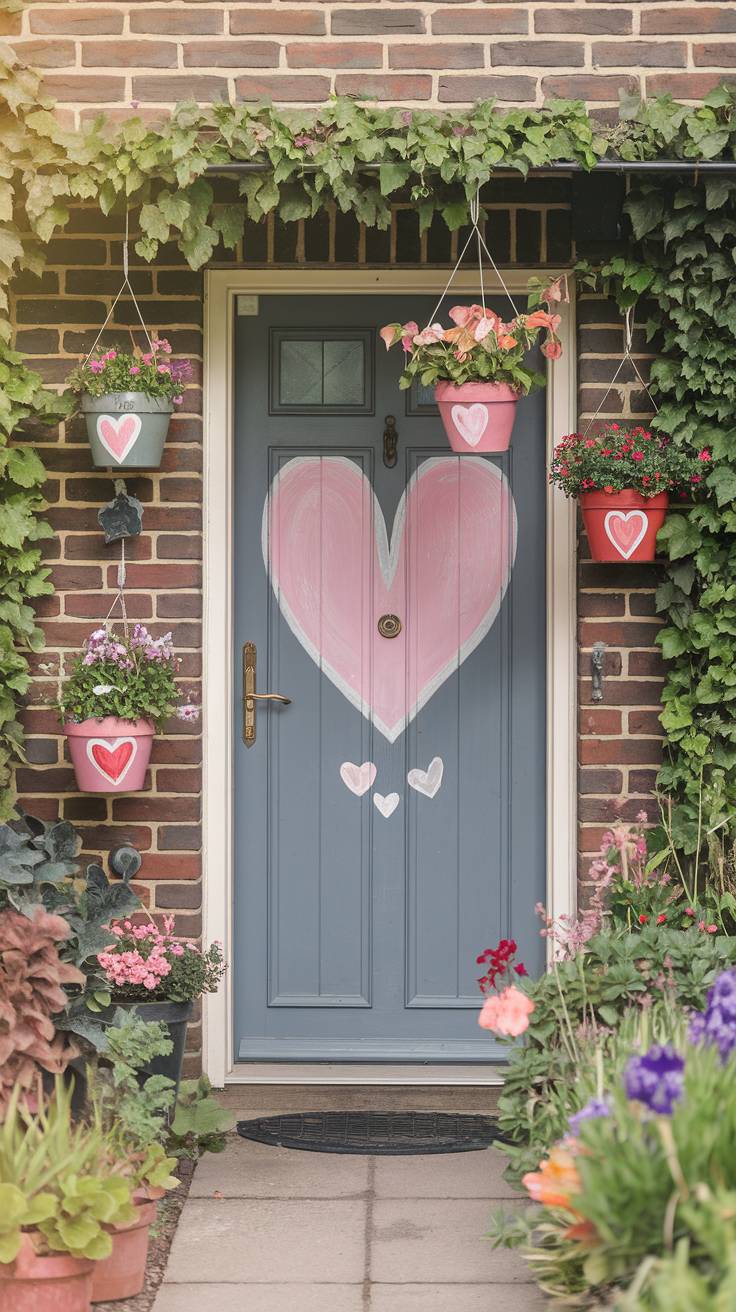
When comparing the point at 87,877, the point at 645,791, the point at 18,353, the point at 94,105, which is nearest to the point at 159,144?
the point at 94,105

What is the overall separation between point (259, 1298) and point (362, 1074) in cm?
139

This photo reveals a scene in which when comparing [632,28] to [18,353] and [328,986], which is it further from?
[328,986]

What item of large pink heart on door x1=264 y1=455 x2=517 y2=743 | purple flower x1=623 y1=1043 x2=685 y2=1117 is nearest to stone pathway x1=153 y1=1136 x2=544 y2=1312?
purple flower x1=623 y1=1043 x2=685 y2=1117

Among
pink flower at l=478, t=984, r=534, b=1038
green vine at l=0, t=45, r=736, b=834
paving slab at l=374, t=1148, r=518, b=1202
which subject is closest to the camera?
pink flower at l=478, t=984, r=534, b=1038

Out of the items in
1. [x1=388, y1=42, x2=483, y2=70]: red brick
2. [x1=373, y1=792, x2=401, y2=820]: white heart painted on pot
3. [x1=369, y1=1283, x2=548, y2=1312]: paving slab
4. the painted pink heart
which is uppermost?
[x1=388, y1=42, x2=483, y2=70]: red brick

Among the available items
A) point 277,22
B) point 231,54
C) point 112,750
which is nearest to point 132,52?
point 231,54

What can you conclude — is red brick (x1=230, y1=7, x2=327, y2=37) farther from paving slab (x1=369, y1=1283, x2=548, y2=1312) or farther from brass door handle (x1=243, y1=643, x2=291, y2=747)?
paving slab (x1=369, y1=1283, x2=548, y2=1312)

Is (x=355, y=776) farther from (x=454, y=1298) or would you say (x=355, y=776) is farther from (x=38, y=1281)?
(x=38, y=1281)

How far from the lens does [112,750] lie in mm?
4125

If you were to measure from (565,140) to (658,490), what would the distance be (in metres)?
1.00

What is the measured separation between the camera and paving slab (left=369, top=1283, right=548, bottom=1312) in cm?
321

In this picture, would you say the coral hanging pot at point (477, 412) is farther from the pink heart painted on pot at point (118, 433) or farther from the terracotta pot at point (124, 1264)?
the terracotta pot at point (124, 1264)

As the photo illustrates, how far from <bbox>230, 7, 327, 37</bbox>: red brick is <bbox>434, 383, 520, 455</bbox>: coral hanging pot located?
1211 mm

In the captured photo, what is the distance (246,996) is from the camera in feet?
15.5
